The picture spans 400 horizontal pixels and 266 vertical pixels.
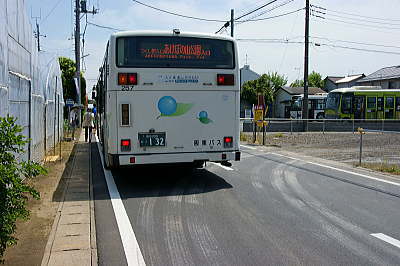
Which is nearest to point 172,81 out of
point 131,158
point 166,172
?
point 131,158

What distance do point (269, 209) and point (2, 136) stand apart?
460 centimetres

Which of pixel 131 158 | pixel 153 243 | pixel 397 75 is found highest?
pixel 397 75

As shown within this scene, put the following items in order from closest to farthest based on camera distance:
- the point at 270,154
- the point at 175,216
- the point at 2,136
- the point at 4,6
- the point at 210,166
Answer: the point at 2,136 → the point at 175,216 → the point at 4,6 → the point at 210,166 → the point at 270,154

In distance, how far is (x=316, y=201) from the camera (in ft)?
26.1

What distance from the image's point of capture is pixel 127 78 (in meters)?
8.77

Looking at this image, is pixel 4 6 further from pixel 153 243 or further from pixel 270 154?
pixel 270 154

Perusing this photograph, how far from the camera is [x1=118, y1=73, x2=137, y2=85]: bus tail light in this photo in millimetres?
8742

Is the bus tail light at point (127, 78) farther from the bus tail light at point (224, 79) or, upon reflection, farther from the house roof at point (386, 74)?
the house roof at point (386, 74)

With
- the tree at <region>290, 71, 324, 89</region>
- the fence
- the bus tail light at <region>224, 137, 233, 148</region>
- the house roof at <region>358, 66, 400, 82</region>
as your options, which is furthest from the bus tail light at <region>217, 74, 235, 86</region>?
the tree at <region>290, 71, 324, 89</region>

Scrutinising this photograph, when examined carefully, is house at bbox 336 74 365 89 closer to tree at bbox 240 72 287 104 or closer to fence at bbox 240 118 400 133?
tree at bbox 240 72 287 104

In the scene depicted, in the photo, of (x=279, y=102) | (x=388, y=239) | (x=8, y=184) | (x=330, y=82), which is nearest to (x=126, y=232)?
(x=8, y=184)

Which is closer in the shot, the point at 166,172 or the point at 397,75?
the point at 166,172

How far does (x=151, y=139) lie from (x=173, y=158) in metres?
0.62

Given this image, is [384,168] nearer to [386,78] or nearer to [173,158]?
[173,158]
